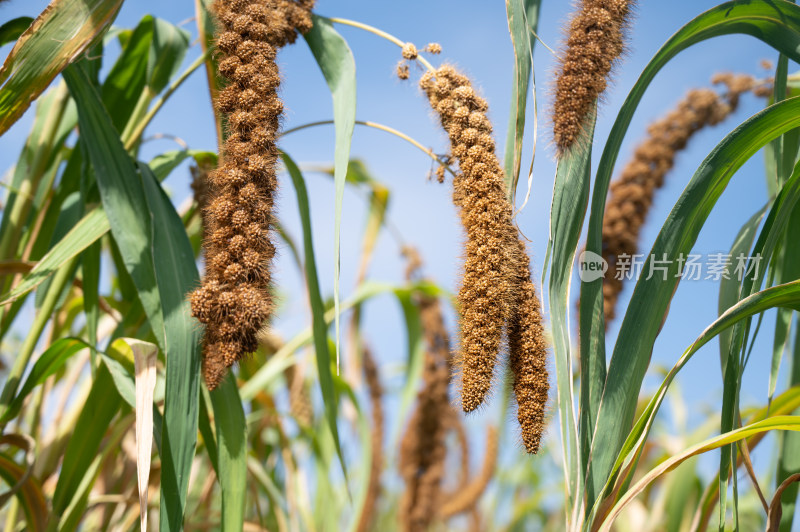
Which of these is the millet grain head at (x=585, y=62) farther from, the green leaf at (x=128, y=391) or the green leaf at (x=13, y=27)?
the green leaf at (x=13, y=27)

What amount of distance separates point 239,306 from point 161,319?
416mm

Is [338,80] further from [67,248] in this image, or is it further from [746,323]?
[746,323]

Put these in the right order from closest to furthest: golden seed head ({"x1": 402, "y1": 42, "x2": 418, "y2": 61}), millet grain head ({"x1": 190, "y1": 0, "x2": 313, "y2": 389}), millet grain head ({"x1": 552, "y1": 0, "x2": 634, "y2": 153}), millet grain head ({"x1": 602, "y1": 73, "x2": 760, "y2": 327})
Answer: millet grain head ({"x1": 190, "y1": 0, "x2": 313, "y2": 389}) → millet grain head ({"x1": 552, "y1": 0, "x2": 634, "y2": 153}) → golden seed head ({"x1": 402, "y1": 42, "x2": 418, "y2": 61}) → millet grain head ({"x1": 602, "y1": 73, "x2": 760, "y2": 327})

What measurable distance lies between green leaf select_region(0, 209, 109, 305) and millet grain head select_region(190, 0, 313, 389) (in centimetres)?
37

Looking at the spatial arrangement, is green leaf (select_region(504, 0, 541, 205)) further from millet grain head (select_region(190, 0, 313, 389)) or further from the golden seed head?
millet grain head (select_region(190, 0, 313, 389))

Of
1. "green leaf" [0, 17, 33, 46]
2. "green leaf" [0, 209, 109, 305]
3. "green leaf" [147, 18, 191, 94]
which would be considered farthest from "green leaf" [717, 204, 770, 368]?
"green leaf" [0, 17, 33, 46]

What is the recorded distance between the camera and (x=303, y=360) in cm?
284

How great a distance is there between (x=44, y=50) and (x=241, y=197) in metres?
0.49

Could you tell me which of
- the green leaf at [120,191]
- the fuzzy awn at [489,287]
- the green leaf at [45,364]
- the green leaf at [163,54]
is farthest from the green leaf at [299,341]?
the fuzzy awn at [489,287]

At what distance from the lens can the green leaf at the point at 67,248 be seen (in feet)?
4.20

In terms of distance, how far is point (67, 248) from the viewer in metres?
1.36

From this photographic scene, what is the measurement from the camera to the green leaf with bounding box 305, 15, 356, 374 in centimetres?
125

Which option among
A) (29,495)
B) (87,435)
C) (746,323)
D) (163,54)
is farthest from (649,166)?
(29,495)

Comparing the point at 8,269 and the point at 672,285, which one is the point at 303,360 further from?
the point at 672,285
